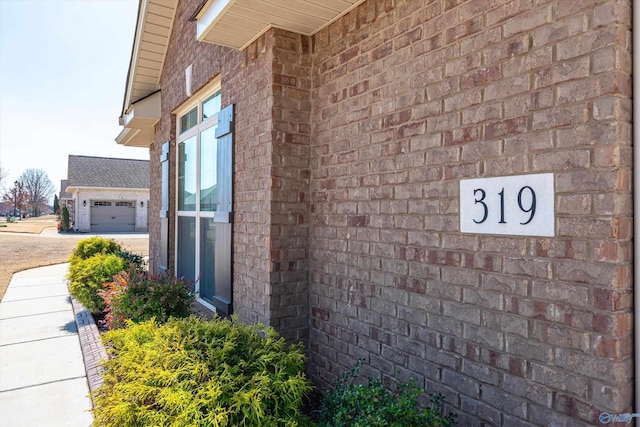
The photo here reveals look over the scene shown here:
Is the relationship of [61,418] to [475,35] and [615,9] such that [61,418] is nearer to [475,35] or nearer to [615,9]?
[475,35]

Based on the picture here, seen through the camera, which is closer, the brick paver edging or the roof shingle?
the brick paver edging

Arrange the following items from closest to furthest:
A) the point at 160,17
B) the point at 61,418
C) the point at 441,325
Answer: the point at 441,325, the point at 61,418, the point at 160,17

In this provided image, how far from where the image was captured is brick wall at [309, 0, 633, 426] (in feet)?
5.67

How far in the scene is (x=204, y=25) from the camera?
142 inches

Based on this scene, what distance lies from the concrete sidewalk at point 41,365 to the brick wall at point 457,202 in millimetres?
2469

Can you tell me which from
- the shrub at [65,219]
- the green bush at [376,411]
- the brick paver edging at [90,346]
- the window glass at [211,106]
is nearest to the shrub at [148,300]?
the brick paver edging at [90,346]

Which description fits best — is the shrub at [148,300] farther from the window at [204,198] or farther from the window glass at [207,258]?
the window glass at [207,258]

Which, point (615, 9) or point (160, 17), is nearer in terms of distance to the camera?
point (615, 9)

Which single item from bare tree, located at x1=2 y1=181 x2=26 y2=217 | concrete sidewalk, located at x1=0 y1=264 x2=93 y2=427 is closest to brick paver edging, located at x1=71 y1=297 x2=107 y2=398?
concrete sidewalk, located at x1=0 y1=264 x2=93 y2=427

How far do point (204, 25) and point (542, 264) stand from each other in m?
3.27

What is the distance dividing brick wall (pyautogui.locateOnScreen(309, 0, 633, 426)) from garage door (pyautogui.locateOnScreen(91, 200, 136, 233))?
3337cm

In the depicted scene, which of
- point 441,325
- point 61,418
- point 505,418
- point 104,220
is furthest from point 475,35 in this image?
point 104,220

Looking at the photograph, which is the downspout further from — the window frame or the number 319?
the window frame

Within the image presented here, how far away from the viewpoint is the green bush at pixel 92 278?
6629 mm
